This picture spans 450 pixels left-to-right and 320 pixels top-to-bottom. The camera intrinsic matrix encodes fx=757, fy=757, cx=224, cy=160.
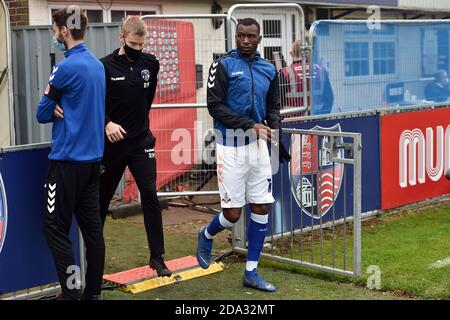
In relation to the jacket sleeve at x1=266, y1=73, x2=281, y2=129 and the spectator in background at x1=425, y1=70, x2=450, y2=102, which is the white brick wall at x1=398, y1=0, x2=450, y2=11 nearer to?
the spectator in background at x1=425, y1=70, x2=450, y2=102

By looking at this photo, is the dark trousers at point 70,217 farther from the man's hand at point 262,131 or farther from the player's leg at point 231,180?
the man's hand at point 262,131

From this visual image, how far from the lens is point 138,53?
18.7 ft

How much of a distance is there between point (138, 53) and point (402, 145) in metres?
3.92

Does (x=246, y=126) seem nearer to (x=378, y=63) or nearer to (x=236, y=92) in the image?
(x=236, y=92)

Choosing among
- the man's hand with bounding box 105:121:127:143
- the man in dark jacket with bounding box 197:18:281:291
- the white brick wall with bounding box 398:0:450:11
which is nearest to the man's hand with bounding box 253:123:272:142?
the man in dark jacket with bounding box 197:18:281:291

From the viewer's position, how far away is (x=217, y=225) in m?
6.10

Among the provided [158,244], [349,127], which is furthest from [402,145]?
[158,244]

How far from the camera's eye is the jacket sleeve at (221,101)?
221 inches

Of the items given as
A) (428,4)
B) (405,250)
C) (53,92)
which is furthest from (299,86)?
(428,4)

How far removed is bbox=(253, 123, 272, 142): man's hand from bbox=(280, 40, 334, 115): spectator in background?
8.38 feet

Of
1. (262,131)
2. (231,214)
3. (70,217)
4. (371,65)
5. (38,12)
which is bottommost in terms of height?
(231,214)

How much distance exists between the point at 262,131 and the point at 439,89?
190 inches

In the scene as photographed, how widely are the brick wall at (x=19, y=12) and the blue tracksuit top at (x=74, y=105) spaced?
5235 millimetres

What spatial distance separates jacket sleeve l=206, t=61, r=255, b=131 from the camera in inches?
221
